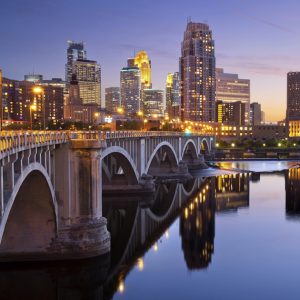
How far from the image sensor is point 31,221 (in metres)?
32.3

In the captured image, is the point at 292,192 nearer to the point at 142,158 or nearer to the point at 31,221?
the point at 142,158

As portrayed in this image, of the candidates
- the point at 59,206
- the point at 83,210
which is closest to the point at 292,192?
the point at 83,210

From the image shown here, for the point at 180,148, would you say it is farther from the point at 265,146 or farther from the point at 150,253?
the point at 265,146

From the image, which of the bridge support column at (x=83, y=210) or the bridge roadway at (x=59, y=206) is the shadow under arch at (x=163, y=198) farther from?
the bridge roadway at (x=59, y=206)

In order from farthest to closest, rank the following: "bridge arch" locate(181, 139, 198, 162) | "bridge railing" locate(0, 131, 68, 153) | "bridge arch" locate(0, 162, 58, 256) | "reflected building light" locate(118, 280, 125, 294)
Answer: "bridge arch" locate(181, 139, 198, 162), "bridge arch" locate(0, 162, 58, 256), "reflected building light" locate(118, 280, 125, 294), "bridge railing" locate(0, 131, 68, 153)

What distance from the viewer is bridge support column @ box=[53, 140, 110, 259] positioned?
108ft

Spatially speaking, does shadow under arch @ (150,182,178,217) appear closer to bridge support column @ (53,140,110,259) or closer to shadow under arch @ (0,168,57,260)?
bridge support column @ (53,140,110,259)

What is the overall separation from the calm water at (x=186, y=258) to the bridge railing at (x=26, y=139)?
826 centimetres

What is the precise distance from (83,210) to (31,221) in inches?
142

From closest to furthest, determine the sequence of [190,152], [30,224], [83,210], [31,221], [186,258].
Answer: [30,224]
[31,221]
[83,210]
[186,258]
[190,152]

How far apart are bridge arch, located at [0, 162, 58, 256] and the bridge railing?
10.1 feet

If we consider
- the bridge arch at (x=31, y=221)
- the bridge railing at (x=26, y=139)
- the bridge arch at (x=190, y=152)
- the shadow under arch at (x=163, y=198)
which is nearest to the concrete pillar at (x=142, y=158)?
the shadow under arch at (x=163, y=198)

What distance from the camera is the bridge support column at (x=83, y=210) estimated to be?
108ft

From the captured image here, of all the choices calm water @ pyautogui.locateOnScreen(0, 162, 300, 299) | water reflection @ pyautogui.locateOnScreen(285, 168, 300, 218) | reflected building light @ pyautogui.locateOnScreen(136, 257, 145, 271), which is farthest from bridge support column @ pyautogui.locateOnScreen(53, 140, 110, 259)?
water reflection @ pyautogui.locateOnScreen(285, 168, 300, 218)
